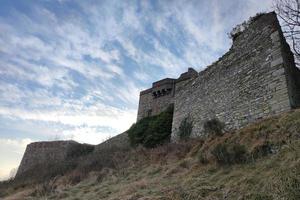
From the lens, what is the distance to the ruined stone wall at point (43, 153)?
24.0m

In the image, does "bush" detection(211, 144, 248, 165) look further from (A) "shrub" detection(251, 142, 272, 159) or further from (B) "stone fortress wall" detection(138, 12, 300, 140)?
(B) "stone fortress wall" detection(138, 12, 300, 140)

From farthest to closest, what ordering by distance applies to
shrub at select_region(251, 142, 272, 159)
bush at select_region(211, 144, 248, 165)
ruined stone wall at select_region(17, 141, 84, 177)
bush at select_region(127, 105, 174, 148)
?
1. ruined stone wall at select_region(17, 141, 84, 177)
2. bush at select_region(127, 105, 174, 148)
3. bush at select_region(211, 144, 248, 165)
4. shrub at select_region(251, 142, 272, 159)

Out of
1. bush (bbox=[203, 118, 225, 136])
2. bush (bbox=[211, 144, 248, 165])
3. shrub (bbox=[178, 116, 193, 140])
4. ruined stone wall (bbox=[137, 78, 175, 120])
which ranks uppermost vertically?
ruined stone wall (bbox=[137, 78, 175, 120])

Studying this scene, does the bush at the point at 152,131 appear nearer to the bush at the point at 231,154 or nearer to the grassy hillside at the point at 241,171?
the grassy hillside at the point at 241,171

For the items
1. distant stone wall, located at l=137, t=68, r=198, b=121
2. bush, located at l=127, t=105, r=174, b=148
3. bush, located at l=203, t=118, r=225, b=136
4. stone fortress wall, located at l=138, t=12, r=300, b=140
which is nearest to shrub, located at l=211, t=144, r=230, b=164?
stone fortress wall, located at l=138, t=12, r=300, b=140

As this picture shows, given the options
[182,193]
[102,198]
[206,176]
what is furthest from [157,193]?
[102,198]

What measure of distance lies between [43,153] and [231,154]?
2343cm

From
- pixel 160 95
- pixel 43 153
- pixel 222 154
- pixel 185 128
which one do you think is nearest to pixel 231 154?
pixel 222 154

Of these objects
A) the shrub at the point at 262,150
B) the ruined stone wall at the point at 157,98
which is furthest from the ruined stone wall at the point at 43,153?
the shrub at the point at 262,150

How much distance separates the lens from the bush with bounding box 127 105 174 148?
15.1 metres

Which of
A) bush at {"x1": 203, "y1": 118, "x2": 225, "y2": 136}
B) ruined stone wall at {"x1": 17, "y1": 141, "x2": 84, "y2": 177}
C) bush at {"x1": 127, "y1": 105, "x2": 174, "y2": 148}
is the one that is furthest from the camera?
ruined stone wall at {"x1": 17, "y1": 141, "x2": 84, "y2": 177}

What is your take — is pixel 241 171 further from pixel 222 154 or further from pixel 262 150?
pixel 222 154

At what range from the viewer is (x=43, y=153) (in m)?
25.3

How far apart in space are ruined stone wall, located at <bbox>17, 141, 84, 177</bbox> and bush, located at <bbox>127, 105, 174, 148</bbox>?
9.38 meters
